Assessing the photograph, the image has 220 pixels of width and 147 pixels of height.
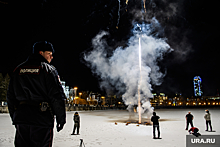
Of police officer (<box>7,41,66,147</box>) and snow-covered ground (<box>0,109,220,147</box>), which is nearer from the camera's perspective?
police officer (<box>7,41,66,147</box>)

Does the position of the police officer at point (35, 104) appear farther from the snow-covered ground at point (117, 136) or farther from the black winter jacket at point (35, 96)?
the snow-covered ground at point (117, 136)

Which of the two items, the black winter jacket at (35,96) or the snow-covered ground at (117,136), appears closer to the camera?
the black winter jacket at (35,96)

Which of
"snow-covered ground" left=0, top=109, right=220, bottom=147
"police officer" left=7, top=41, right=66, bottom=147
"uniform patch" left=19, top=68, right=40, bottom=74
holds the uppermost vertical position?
"uniform patch" left=19, top=68, right=40, bottom=74

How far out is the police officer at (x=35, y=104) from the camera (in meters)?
2.50

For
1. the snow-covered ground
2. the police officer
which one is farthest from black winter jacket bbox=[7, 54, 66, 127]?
the snow-covered ground

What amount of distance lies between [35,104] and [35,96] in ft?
0.33

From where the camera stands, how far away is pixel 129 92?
891 inches

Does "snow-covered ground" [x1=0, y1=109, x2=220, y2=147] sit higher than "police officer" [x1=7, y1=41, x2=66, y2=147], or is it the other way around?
"police officer" [x1=7, y1=41, x2=66, y2=147]

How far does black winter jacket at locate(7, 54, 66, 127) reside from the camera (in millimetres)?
2506

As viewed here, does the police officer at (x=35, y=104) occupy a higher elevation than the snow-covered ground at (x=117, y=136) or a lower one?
higher

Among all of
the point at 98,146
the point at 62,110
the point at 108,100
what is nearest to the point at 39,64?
the point at 62,110

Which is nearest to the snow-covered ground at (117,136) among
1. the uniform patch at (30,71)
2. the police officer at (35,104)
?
the police officer at (35,104)

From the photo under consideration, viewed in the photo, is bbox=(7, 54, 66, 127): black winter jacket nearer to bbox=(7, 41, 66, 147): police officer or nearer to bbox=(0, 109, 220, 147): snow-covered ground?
bbox=(7, 41, 66, 147): police officer

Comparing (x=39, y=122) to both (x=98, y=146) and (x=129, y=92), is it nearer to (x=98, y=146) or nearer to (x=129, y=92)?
(x=98, y=146)
